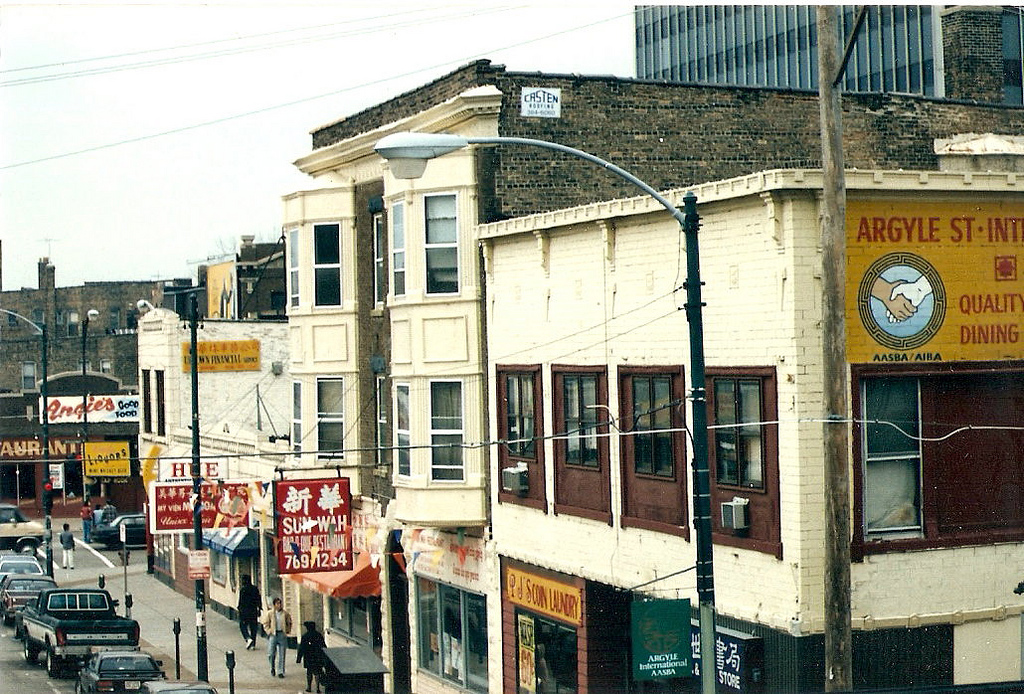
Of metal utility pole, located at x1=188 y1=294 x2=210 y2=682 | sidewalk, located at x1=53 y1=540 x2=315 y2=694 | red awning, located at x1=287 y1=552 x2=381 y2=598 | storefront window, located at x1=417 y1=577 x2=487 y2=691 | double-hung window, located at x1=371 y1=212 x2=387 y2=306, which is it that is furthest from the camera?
sidewalk, located at x1=53 y1=540 x2=315 y2=694

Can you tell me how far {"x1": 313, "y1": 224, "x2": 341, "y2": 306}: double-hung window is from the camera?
35812mm

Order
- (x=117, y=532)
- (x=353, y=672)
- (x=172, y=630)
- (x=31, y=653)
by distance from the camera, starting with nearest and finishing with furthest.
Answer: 1. (x=353, y=672)
2. (x=31, y=653)
3. (x=172, y=630)
4. (x=117, y=532)

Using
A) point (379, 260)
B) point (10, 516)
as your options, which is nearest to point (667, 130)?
point (379, 260)

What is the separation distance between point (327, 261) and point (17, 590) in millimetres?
15677

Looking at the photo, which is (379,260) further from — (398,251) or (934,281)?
(934,281)

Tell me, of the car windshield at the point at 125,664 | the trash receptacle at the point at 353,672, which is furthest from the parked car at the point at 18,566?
the trash receptacle at the point at 353,672

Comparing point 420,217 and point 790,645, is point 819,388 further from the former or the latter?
point 420,217

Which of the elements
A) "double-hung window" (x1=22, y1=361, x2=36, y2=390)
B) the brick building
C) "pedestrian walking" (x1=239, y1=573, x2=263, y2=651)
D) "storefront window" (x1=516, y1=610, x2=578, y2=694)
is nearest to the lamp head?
the brick building

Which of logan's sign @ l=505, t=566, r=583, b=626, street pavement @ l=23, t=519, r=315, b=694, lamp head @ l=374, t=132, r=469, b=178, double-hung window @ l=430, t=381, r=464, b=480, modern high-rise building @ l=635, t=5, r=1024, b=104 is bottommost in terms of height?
street pavement @ l=23, t=519, r=315, b=694

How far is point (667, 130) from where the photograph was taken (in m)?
32.3

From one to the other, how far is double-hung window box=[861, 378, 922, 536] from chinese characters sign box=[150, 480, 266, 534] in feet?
68.9

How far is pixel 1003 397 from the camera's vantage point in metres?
20.8

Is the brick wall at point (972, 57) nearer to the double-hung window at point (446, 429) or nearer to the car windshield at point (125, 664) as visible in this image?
the double-hung window at point (446, 429)

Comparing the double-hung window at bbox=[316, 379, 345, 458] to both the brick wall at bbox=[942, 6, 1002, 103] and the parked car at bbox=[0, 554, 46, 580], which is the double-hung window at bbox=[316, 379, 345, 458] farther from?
the brick wall at bbox=[942, 6, 1002, 103]
